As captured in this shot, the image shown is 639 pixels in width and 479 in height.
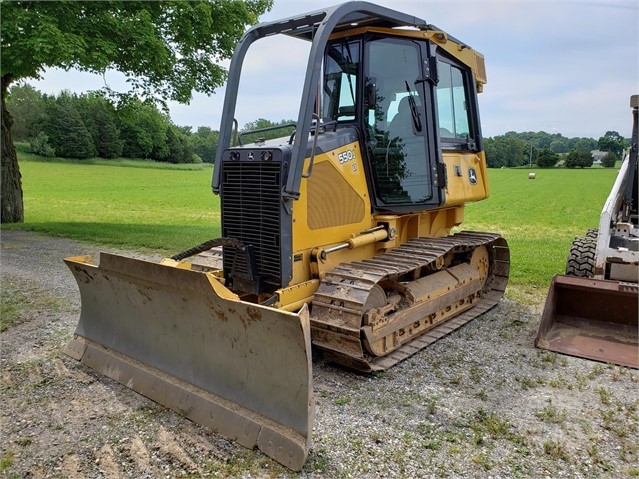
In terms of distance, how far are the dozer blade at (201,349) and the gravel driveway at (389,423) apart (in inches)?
5.1

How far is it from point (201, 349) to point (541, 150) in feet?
256

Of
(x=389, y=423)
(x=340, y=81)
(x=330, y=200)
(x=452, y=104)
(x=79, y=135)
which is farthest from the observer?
(x=79, y=135)

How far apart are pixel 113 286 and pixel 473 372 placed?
3237 mm

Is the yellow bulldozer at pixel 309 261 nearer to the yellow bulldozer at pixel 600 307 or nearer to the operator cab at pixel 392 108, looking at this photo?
the operator cab at pixel 392 108

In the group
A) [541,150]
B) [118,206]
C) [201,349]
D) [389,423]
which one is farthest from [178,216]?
[541,150]

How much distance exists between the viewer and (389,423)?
360cm

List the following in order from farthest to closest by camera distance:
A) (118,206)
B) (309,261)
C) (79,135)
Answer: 1. (79,135)
2. (118,206)
3. (309,261)

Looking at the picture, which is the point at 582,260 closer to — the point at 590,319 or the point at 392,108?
the point at 590,319

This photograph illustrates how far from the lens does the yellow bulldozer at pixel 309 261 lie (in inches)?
140

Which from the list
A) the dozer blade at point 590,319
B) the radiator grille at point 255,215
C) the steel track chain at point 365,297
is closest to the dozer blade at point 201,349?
the radiator grille at point 255,215

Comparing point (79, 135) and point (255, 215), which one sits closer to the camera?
point (255, 215)

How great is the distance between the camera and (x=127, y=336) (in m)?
4.47

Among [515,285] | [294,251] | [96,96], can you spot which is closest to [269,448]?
[294,251]

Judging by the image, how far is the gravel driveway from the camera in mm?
3105
